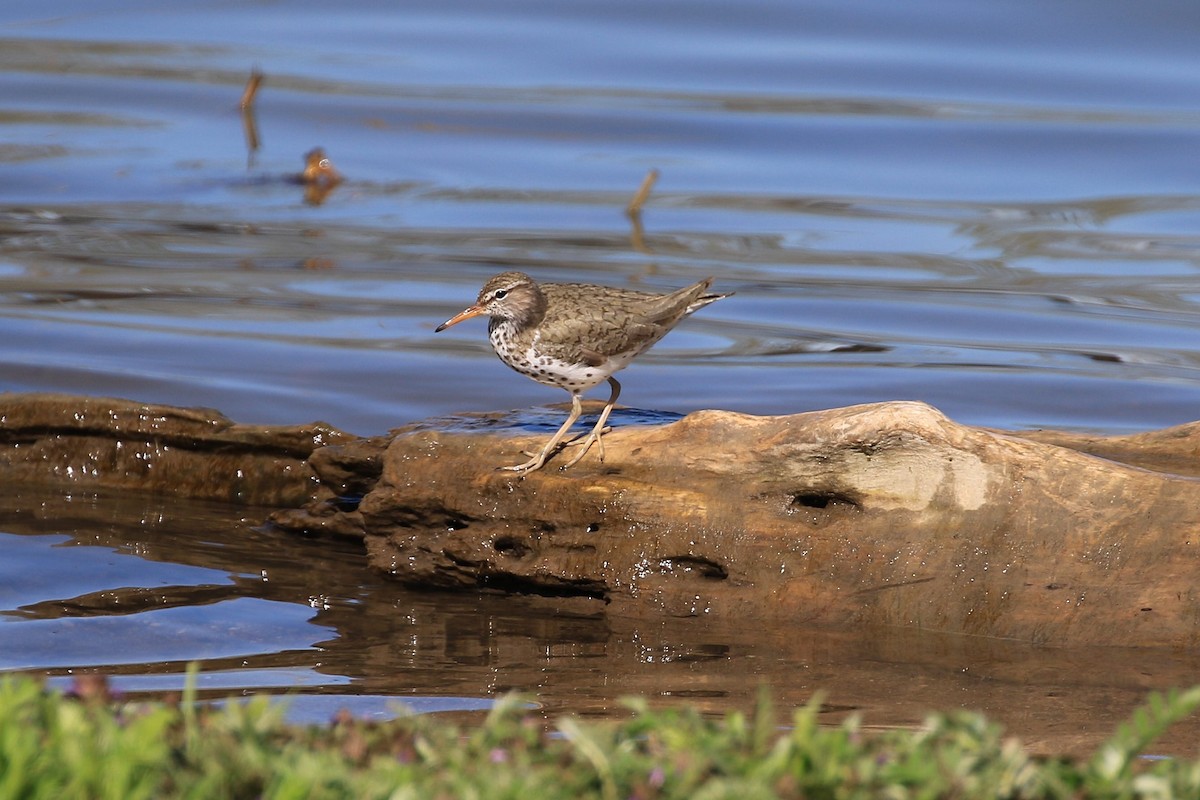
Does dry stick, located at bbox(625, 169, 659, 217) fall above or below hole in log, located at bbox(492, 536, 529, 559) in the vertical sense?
above

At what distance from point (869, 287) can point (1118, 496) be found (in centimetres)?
780

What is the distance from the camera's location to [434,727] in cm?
366

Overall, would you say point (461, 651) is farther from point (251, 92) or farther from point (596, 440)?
point (251, 92)

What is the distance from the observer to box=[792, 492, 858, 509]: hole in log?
6.40 metres

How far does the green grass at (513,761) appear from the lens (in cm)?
307

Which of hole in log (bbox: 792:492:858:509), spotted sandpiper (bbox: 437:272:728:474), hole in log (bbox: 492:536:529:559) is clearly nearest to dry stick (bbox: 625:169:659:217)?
spotted sandpiper (bbox: 437:272:728:474)

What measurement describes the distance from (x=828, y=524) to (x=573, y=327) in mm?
1592

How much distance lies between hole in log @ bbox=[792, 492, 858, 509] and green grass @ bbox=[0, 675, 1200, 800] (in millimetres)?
2821

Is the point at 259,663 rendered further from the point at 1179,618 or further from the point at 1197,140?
the point at 1197,140

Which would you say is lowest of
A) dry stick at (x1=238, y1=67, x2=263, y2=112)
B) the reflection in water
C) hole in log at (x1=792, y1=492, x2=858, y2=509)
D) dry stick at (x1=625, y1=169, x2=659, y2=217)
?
the reflection in water

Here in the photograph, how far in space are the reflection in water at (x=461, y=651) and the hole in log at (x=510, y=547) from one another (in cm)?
21

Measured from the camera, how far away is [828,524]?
21.0 ft

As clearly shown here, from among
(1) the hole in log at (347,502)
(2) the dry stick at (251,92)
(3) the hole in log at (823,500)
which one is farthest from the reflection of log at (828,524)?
(2) the dry stick at (251,92)

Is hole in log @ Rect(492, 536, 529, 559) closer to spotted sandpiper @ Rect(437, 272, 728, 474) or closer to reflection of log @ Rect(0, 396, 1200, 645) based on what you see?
reflection of log @ Rect(0, 396, 1200, 645)
